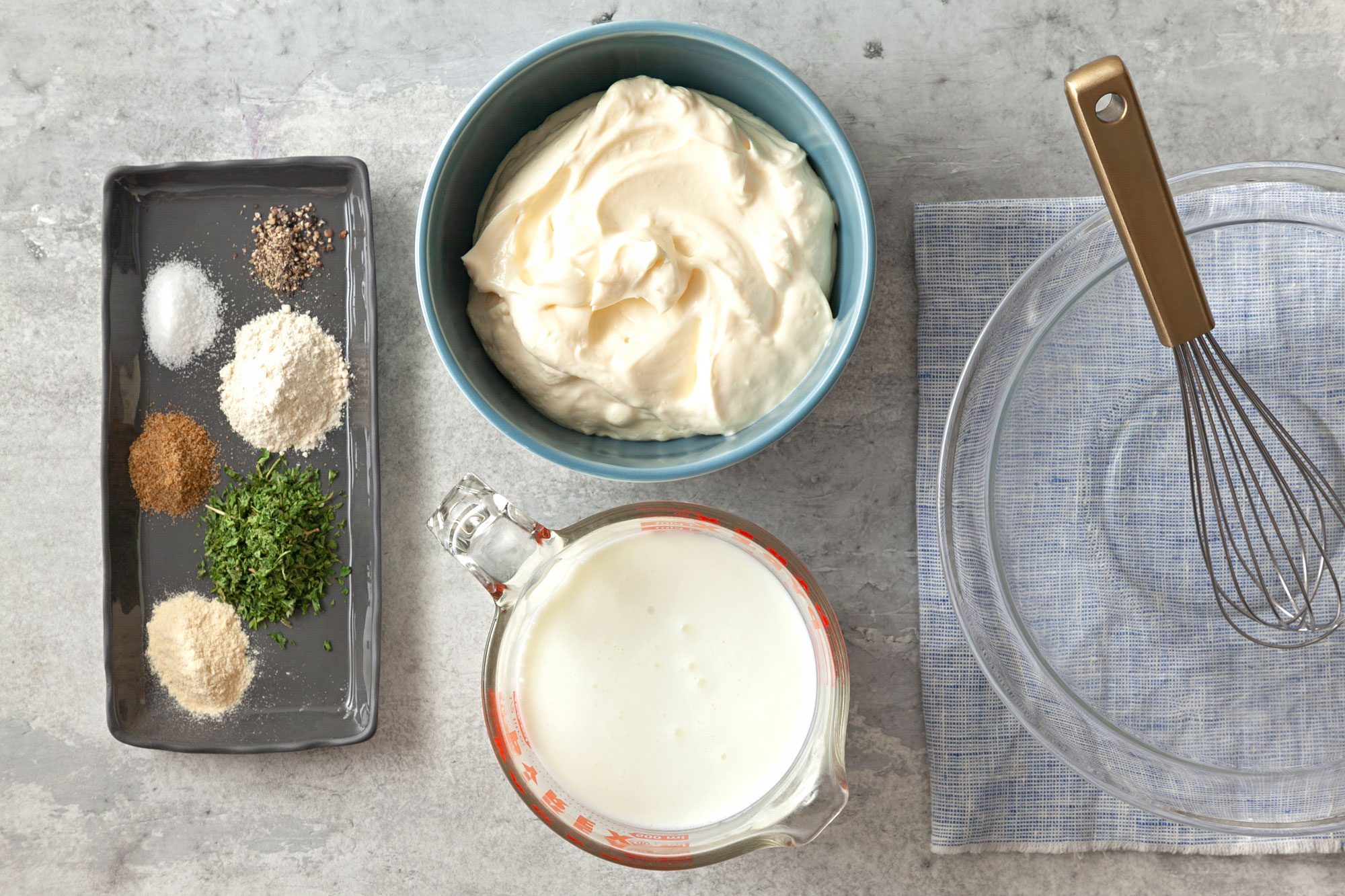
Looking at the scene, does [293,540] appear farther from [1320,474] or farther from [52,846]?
[1320,474]

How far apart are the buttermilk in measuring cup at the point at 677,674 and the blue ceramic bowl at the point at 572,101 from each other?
0.12 meters

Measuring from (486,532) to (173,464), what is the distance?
472 millimetres

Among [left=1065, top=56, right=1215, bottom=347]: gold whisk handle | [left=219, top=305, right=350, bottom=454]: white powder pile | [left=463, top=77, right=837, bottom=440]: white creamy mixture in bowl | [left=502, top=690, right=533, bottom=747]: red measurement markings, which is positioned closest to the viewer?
[left=1065, top=56, right=1215, bottom=347]: gold whisk handle

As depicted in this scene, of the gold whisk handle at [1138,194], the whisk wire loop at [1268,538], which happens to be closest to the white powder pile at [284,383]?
the gold whisk handle at [1138,194]

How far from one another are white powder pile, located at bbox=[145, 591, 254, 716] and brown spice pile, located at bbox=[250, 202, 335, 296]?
413mm

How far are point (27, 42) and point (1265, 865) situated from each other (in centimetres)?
188

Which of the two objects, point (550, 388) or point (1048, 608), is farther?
point (1048, 608)

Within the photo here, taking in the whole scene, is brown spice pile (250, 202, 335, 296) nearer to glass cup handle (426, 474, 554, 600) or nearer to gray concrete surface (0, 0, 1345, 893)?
gray concrete surface (0, 0, 1345, 893)

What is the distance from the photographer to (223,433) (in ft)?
3.89

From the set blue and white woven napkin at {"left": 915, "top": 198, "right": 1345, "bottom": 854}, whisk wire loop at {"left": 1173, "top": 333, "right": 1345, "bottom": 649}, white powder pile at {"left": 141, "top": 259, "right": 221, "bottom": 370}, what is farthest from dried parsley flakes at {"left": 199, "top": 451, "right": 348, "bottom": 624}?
whisk wire loop at {"left": 1173, "top": 333, "right": 1345, "bottom": 649}

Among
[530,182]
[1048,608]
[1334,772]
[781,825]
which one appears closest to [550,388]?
[530,182]

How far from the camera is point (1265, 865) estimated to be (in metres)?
1.16

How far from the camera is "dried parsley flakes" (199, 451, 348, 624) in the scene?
3.79ft

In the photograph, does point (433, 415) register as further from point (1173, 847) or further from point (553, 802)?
point (1173, 847)
